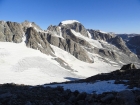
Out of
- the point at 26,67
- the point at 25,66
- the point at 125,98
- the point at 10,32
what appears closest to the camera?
the point at 125,98

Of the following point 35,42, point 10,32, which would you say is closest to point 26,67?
point 35,42

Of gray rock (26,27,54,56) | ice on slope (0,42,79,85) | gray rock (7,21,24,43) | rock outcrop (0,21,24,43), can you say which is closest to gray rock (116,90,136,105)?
ice on slope (0,42,79,85)

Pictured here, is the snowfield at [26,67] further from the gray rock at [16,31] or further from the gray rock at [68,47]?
the gray rock at [68,47]

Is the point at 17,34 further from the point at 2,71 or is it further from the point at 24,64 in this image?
the point at 2,71

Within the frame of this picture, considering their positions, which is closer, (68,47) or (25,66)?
(25,66)

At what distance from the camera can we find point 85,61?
15100 cm

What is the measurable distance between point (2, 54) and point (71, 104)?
74084mm

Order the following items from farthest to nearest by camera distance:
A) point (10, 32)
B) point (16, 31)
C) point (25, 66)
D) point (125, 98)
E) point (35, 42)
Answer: point (16, 31), point (10, 32), point (35, 42), point (25, 66), point (125, 98)

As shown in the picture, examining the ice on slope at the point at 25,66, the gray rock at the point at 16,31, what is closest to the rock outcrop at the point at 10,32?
the gray rock at the point at 16,31

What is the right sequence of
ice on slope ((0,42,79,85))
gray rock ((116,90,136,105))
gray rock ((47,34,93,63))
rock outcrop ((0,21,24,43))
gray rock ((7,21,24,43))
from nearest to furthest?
1. gray rock ((116,90,136,105))
2. ice on slope ((0,42,79,85))
3. rock outcrop ((0,21,24,43))
4. gray rock ((7,21,24,43))
5. gray rock ((47,34,93,63))

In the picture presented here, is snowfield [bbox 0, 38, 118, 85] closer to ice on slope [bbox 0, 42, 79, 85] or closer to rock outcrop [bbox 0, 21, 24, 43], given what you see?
ice on slope [bbox 0, 42, 79, 85]

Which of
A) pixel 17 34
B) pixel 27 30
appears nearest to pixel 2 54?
pixel 17 34

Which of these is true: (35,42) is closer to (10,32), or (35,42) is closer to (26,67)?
(10,32)

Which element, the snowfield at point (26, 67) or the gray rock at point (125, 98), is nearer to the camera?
the gray rock at point (125, 98)
